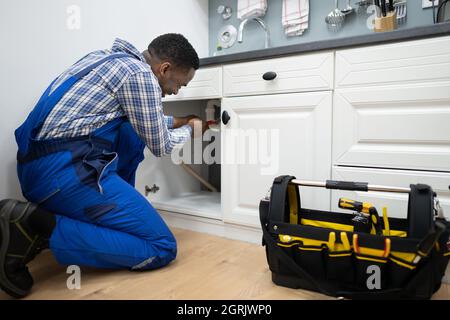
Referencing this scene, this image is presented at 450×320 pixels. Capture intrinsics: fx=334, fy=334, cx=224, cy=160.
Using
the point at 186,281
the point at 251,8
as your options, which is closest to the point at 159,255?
the point at 186,281

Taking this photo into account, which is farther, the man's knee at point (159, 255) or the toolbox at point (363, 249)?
the man's knee at point (159, 255)

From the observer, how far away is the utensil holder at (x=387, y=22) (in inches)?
57.4

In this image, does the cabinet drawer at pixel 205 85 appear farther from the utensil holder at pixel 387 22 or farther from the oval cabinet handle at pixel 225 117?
the utensil holder at pixel 387 22

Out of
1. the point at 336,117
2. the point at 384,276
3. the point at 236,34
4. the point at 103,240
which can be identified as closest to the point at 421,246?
the point at 384,276

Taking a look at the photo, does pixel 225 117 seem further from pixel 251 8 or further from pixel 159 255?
pixel 251 8

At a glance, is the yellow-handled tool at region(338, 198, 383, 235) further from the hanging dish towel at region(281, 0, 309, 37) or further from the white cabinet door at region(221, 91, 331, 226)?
the hanging dish towel at region(281, 0, 309, 37)

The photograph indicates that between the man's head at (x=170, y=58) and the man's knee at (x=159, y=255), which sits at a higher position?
the man's head at (x=170, y=58)

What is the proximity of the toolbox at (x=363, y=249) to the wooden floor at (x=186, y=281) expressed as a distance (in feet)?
0.29

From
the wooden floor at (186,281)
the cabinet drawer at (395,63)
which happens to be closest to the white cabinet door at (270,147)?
the cabinet drawer at (395,63)

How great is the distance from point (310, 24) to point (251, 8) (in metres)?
0.37

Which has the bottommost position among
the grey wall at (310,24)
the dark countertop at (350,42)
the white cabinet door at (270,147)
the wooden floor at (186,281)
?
the wooden floor at (186,281)

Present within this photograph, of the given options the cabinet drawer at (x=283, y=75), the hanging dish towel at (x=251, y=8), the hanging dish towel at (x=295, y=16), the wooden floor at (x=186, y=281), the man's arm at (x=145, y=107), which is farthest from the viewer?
the hanging dish towel at (x=251, y=8)

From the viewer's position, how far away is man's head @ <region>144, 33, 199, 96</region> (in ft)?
4.12

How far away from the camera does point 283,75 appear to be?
1.29m
